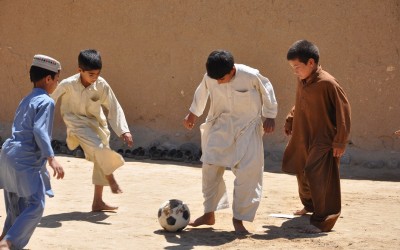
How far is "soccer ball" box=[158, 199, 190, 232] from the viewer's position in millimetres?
6566

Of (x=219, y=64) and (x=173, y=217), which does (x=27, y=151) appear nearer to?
→ (x=173, y=217)

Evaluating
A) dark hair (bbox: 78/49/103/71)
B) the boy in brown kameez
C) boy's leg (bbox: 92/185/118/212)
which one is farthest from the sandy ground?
dark hair (bbox: 78/49/103/71)

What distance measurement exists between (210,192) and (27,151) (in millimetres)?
1736

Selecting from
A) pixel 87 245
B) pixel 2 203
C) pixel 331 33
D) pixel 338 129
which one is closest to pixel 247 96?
pixel 338 129

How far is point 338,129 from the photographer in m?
6.70

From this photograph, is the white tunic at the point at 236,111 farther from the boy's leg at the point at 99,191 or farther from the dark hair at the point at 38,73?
the dark hair at the point at 38,73

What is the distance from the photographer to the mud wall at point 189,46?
1084cm

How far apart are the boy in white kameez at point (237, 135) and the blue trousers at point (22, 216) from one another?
157 centimetres

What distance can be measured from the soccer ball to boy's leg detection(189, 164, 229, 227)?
228mm

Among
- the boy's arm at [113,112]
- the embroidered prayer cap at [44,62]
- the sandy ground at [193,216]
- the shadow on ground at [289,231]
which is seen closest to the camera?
the embroidered prayer cap at [44,62]

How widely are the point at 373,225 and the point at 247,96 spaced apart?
150 centimetres

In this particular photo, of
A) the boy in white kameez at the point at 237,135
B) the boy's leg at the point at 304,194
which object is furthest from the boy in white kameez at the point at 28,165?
the boy's leg at the point at 304,194

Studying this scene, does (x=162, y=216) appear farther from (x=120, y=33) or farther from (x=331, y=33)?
(x=120, y=33)

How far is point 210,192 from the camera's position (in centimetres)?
685
